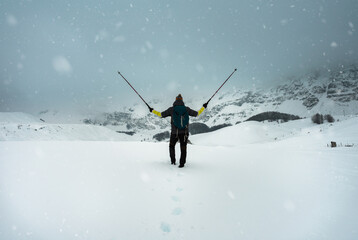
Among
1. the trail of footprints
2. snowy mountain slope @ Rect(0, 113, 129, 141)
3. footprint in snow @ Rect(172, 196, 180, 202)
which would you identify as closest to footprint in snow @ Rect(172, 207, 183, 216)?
the trail of footprints

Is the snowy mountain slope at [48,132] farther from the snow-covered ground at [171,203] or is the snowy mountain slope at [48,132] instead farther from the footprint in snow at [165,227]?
the footprint in snow at [165,227]

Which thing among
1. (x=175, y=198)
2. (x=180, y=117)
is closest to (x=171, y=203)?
(x=175, y=198)

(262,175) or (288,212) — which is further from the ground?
(262,175)

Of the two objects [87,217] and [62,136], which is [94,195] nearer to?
[87,217]

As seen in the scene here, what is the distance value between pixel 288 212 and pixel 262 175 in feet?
6.20

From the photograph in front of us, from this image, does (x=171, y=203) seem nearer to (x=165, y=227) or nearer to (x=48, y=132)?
(x=165, y=227)

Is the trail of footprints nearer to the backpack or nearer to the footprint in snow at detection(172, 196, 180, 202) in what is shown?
the footprint in snow at detection(172, 196, 180, 202)

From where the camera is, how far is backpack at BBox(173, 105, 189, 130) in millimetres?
5918

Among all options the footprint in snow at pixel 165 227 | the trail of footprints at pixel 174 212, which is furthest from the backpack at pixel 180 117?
the footprint in snow at pixel 165 227

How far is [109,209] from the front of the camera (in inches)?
107

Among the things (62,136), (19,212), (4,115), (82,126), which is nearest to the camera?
(19,212)

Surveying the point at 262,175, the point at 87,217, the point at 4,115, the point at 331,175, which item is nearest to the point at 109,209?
the point at 87,217

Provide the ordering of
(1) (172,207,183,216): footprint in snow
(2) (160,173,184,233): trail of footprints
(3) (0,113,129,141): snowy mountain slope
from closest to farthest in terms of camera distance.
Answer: (2) (160,173,184,233): trail of footprints → (1) (172,207,183,216): footprint in snow → (3) (0,113,129,141): snowy mountain slope

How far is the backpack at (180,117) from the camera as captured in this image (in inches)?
233
